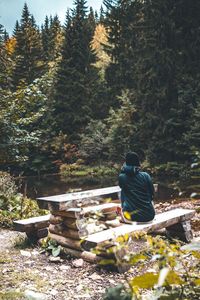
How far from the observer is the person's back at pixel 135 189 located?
229 inches

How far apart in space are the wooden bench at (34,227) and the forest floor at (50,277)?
0.34m

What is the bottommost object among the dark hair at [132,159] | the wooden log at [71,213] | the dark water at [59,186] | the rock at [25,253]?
the dark water at [59,186]

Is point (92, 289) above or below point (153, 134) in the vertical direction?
below

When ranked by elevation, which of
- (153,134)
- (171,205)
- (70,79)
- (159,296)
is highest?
(70,79)

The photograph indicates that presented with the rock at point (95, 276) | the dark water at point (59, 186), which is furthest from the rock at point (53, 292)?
the dark water at point (59, 186)

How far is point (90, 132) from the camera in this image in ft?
97.9

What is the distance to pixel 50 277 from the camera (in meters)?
4.79

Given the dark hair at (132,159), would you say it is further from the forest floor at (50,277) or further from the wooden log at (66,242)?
the forest floor at (50,277)

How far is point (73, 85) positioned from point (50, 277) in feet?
90.7

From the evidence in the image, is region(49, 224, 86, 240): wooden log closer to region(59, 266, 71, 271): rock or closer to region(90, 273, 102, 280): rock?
region(59, 266, 71, 271): rock

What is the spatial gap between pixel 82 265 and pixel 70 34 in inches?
1197

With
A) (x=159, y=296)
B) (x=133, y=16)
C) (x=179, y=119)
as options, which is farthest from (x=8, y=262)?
(x=133, y=16)

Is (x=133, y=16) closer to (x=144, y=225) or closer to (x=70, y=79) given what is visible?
(x=70, y=79)

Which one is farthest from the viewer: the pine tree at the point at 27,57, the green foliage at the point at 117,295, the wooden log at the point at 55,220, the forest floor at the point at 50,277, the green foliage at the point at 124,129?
the pine tree at the point at 27,57
